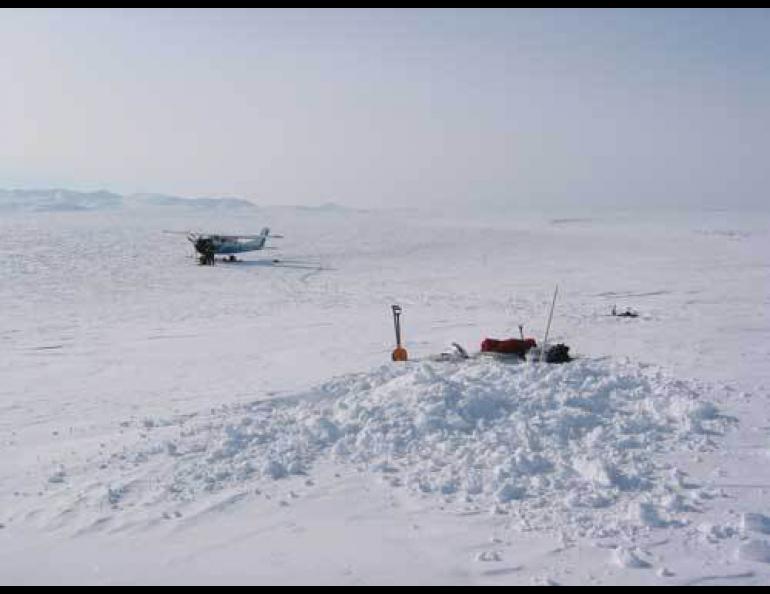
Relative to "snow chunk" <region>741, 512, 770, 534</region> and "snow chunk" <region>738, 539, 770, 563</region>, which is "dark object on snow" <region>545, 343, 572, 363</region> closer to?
"snow chunk" <region>741, 512, 770, 534</region>

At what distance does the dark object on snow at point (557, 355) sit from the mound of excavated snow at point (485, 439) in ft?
3.18

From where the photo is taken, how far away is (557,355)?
1080cm

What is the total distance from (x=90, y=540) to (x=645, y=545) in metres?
4.86

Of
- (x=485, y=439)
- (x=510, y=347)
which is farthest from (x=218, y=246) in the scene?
(x=485, y=439)

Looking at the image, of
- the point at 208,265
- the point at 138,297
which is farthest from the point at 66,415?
the point at 208,265

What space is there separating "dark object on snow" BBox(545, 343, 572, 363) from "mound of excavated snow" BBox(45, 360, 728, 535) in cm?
97

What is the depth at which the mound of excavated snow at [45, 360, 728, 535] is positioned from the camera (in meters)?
6.34

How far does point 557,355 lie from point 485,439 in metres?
3.77

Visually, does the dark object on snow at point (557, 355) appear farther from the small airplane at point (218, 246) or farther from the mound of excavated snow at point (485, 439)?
the small airplane at point (218, 246)

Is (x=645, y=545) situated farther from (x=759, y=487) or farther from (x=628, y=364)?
(x=628, y=364)

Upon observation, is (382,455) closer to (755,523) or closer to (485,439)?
(485,439)

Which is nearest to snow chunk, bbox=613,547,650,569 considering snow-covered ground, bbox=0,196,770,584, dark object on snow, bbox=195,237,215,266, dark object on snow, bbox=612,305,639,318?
snow-covered ground, bbox=0,196,770,584

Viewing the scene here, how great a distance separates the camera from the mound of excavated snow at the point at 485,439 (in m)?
6.34

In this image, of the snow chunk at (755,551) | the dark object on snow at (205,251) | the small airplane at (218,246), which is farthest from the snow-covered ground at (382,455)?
the small airplane at (218,246)
